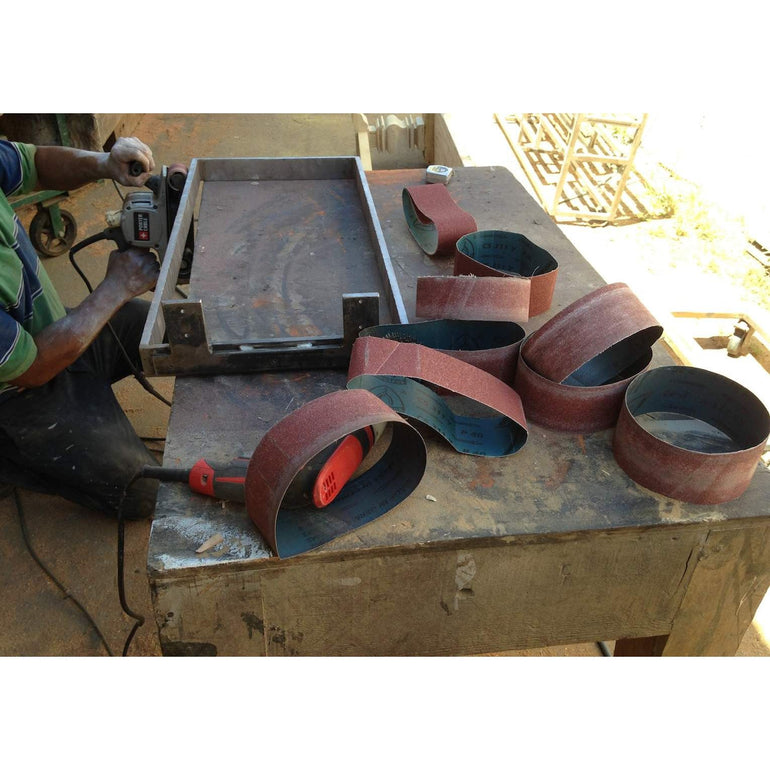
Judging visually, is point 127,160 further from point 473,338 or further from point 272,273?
point 473,338

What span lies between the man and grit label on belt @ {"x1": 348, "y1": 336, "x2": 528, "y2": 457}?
92 centimetres

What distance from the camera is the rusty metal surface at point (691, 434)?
1433 mm

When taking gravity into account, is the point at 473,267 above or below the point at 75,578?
above

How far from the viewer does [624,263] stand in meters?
4.65

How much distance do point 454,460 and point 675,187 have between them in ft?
16.0

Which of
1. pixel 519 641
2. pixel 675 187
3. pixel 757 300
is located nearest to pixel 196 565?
pixel 519 641

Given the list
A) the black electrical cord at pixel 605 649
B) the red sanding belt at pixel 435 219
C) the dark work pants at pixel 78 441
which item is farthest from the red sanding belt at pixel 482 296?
the black electrical cord at pixel 605 649

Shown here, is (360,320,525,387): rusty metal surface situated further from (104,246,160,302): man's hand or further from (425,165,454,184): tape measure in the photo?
(425,165,454,184): tape measure

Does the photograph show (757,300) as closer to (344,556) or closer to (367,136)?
(367,136)

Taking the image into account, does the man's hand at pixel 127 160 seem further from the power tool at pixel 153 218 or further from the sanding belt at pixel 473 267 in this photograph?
the sanding belt at pixel 473 267

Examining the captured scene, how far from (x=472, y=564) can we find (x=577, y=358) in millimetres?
564

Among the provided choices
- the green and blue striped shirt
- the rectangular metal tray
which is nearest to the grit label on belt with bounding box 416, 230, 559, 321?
the rectangular metal tray

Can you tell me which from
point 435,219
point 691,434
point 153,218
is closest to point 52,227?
point 153,218

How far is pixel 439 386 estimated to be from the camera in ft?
5.23
